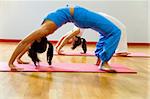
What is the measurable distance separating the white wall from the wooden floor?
367 centimetres

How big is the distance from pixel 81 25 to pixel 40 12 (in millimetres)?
3469

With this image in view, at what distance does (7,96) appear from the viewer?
188cm

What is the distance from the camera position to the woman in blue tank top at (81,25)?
285cm

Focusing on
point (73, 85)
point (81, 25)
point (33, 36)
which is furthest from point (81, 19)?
point (73, 85)

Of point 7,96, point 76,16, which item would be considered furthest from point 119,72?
point 7,96

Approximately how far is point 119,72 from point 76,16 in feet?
2.16

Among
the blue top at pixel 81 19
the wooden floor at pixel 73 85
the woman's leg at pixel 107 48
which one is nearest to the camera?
the wooden floor at pixel 73 85

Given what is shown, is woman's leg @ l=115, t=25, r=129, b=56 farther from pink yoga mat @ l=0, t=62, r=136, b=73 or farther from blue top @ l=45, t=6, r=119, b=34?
blue top @ l=45, t=6, r=119, b=34

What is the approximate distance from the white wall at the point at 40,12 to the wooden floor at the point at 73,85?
12.0 feet

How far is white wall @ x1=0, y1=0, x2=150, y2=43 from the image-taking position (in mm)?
6383

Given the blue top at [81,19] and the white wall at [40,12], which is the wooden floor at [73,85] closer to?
the blue top at [81,19]

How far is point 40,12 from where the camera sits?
641 centimetres

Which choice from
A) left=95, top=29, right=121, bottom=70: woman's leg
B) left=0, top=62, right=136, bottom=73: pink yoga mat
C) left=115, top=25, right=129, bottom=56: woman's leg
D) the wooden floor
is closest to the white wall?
left=115, top=25, right=129, bottom=56: woman's leg

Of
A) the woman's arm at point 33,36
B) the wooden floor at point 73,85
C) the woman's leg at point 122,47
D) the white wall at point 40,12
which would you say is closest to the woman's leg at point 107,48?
the wooden floor at point 73,85
